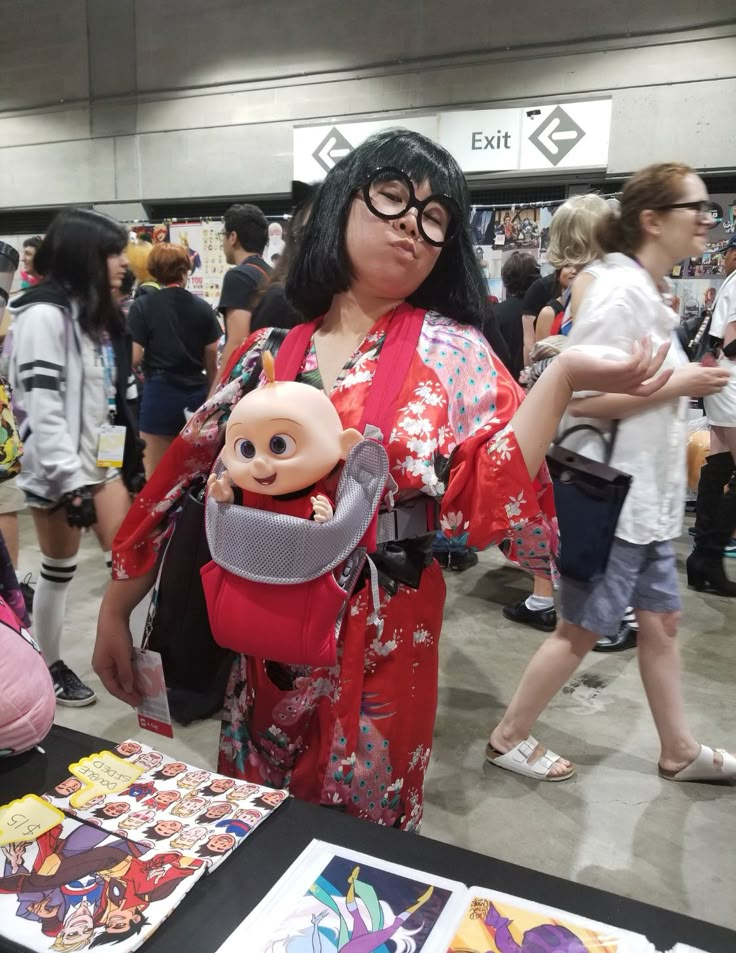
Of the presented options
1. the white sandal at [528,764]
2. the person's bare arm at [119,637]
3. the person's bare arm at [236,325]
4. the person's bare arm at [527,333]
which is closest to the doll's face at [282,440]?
the person's bare arm at [119,637]

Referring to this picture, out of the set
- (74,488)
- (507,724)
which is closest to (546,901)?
(507,724)

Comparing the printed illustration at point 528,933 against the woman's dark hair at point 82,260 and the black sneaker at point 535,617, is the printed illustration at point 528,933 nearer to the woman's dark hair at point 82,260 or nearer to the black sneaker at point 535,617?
the woman's dark hair at point 82,260

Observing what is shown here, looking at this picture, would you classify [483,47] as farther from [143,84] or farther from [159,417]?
[159,417]

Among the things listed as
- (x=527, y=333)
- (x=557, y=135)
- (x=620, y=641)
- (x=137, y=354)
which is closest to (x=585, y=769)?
(x=620, y=641)

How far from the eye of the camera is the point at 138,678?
1195mm

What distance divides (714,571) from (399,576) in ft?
10.3

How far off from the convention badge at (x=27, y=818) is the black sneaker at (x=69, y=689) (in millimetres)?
1849

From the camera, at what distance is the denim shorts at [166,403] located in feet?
12.5

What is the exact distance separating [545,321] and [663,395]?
166cm

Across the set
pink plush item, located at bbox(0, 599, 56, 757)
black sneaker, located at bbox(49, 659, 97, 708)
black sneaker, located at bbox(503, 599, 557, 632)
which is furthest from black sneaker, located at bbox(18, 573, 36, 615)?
pink plush item, located at bbox(0, 599, 56, 757)

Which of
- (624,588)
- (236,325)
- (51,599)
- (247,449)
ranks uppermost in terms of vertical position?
(236,325)

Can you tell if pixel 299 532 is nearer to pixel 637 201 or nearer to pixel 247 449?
pixel 247 449

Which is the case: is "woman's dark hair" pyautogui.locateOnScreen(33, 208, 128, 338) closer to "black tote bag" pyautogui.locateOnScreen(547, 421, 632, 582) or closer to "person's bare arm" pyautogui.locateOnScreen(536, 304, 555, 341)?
"black tote bag" pyautogui.locateOnScreen(547, 421, 632, 582)

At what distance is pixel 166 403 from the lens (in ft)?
12.6
